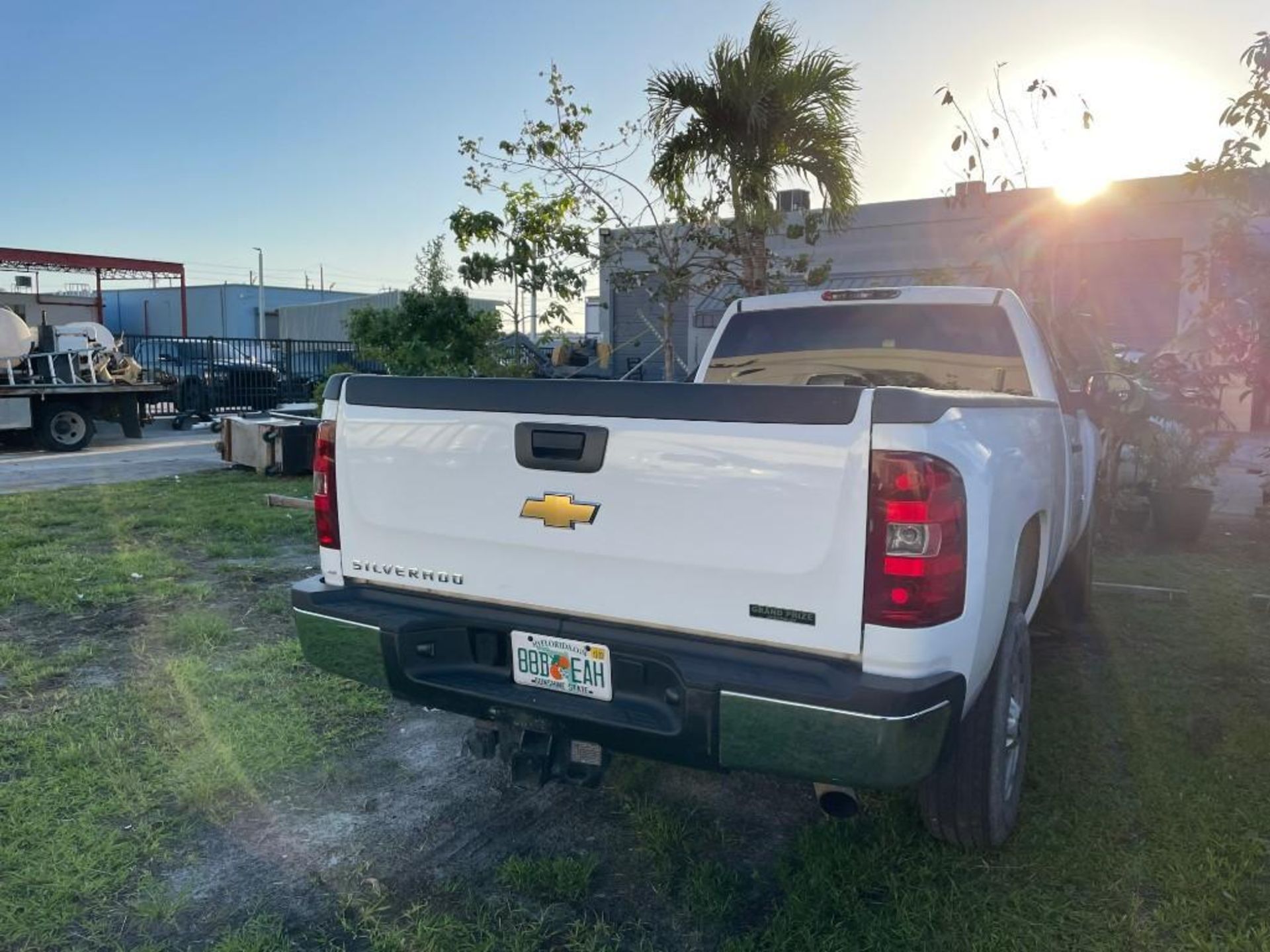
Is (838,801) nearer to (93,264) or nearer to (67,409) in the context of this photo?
(67,409)

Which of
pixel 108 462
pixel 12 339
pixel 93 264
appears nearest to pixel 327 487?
pixel 108 462

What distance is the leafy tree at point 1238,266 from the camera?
23.8 ft

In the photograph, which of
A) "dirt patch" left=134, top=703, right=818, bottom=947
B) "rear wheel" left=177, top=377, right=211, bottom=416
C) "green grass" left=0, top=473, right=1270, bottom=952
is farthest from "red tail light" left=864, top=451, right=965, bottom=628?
"rear wheel" left=177, top=377, right=211, bottom=416

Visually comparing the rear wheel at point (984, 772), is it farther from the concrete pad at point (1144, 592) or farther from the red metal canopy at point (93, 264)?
the red metal canopy at point (93, 264)

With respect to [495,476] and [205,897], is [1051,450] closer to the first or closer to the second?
[495,476]

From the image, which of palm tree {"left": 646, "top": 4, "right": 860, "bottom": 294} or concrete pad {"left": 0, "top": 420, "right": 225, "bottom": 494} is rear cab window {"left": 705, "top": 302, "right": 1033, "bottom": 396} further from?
concrete pad {"left": 0, "top": 420, "right": 225, "bottom": 494}

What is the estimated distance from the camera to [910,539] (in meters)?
2.39

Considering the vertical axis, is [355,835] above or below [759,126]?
below

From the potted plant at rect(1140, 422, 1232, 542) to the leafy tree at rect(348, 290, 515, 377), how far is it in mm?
7080

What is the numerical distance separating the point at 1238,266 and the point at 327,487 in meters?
8.38

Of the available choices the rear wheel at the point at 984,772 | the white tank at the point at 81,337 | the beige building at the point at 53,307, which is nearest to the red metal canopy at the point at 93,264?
the beige building at the point at 53,307

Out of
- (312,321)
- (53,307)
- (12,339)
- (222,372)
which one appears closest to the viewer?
(12,339)

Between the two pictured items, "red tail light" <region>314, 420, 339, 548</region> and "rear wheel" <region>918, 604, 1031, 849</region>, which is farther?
"red tail light" <region>314, 420, 339, 548</region>

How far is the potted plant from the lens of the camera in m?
8.13
